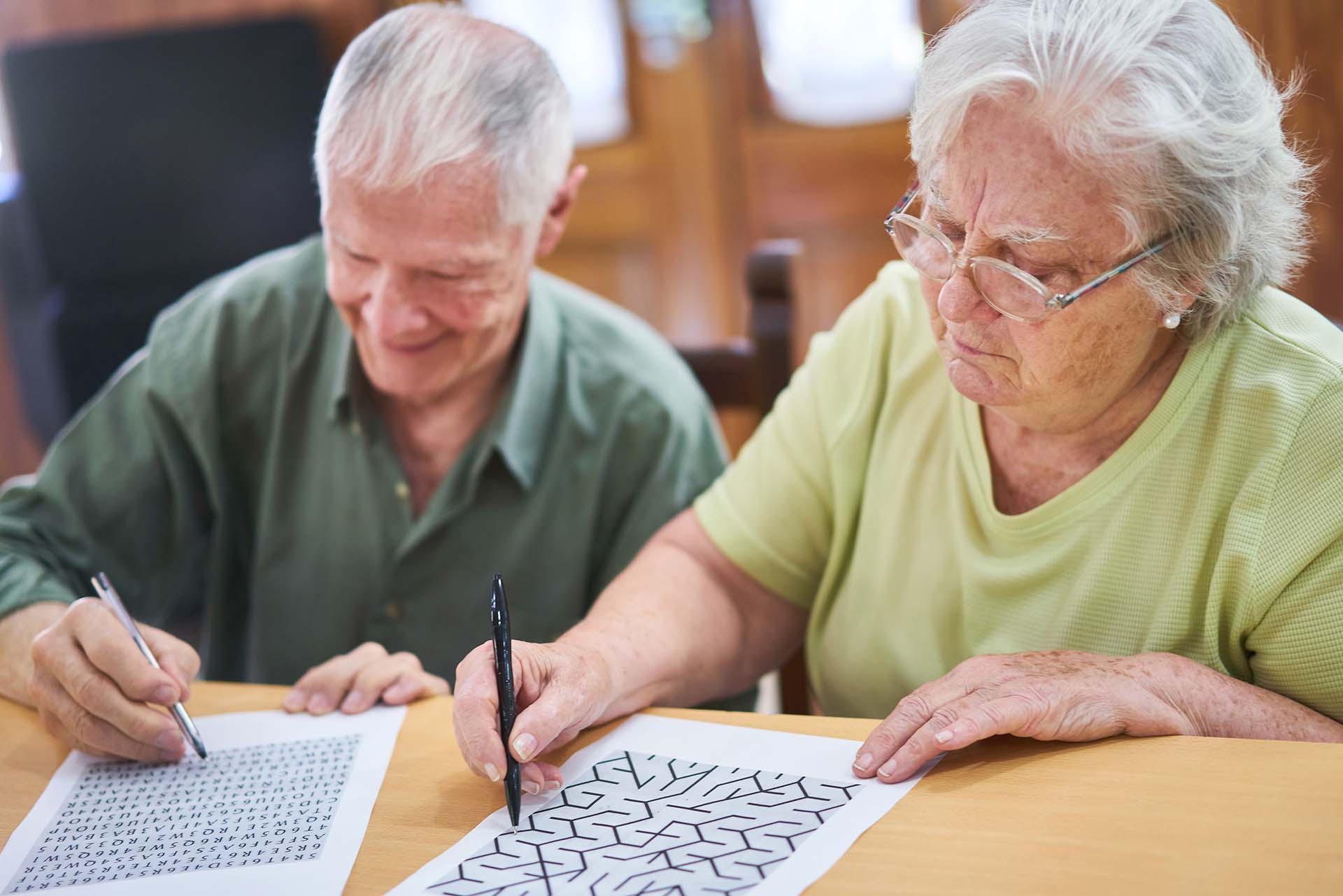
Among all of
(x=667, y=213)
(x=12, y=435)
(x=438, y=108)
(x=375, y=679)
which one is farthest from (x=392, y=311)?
(x=12, y=435)

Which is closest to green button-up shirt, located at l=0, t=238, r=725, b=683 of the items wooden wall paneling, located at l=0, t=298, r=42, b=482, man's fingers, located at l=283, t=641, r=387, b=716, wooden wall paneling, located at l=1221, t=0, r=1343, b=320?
man's fingers, located at l=283, t=641, r=387, b=716

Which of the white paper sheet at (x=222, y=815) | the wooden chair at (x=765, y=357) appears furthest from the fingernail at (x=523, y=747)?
the wooden chair at (x=765, y=357)

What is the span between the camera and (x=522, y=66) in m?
1.46

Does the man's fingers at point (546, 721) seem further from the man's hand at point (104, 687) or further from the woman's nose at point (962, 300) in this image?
the woman's nose at point (962, 300)

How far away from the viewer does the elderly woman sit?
3.30 ft

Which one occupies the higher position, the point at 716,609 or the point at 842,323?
the point at 842,323

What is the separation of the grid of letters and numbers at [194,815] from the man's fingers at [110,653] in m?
0.07

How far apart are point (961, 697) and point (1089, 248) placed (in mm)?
384

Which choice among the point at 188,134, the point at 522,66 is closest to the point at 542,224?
the point at 522,66

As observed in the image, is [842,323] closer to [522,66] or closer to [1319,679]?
[522,66]

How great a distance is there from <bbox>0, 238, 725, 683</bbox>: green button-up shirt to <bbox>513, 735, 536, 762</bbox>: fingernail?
0.64m

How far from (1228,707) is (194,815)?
856 millimetres

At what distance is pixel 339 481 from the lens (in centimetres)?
167

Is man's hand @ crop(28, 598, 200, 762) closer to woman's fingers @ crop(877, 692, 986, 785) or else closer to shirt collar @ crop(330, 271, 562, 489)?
shirt collar @ crop(330, 271, 562, 489)
